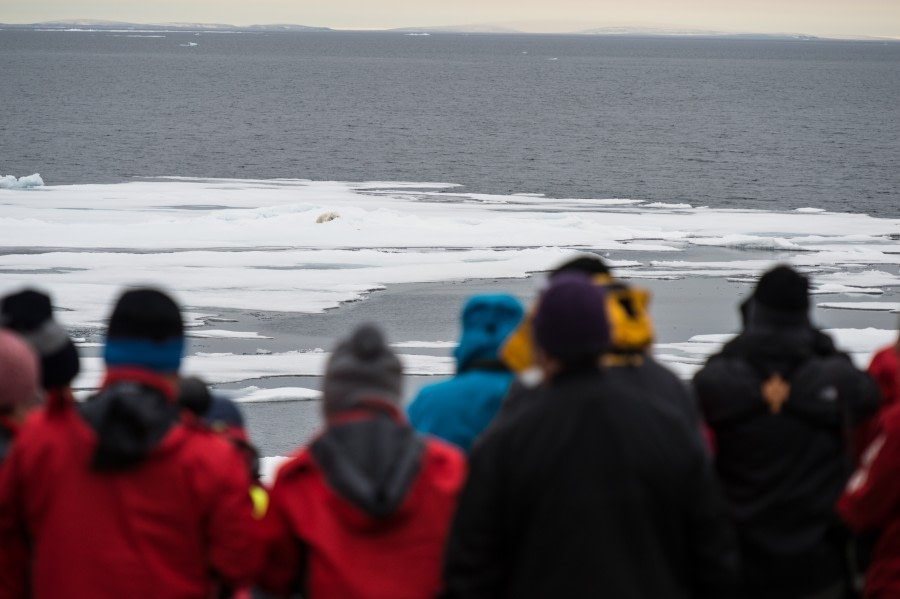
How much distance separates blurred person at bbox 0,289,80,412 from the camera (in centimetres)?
347

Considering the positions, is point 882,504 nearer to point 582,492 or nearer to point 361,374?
point 582,492

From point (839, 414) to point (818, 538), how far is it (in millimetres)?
388

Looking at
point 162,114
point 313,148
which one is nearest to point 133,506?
point 313,148

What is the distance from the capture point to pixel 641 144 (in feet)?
226

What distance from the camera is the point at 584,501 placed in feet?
8.68

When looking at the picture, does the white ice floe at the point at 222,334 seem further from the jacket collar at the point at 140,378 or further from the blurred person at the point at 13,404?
the jacket collar at the point at 140,378

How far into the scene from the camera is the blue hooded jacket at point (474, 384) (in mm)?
3914

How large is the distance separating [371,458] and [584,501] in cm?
61

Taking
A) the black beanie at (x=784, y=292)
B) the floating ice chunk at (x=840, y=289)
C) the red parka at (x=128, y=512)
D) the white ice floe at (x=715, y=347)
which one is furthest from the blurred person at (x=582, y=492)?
the floating ice chunk at (x=840, y=289)

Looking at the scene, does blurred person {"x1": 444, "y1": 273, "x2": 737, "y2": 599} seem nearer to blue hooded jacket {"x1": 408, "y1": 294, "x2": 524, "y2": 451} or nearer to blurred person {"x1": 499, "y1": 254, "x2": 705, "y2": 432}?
blurred person {"x1": 499, "y1": 254, "x2": 705, "y2": 432}

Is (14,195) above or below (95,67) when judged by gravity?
below

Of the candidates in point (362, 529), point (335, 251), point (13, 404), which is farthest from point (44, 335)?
point (335, 251)

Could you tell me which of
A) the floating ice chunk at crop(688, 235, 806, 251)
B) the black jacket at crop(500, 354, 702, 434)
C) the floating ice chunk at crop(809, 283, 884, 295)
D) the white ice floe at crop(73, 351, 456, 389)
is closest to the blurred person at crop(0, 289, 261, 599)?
the black jacket at crop(500, 354, 702, 434)

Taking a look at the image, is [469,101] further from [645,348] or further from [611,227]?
[645,348]
